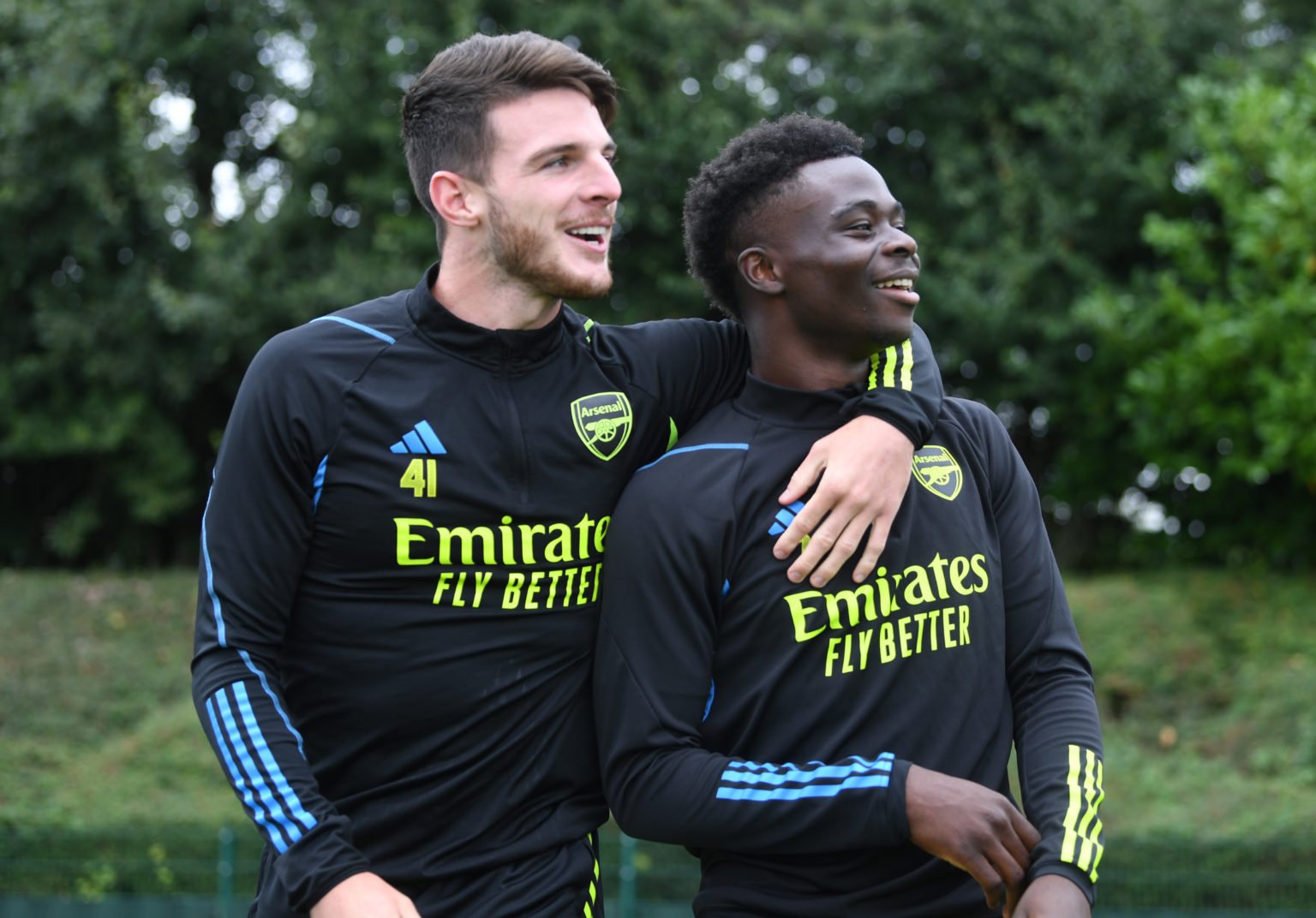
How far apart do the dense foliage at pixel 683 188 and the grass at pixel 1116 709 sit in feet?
3.54

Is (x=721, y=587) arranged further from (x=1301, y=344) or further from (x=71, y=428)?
(x=71, y=428)

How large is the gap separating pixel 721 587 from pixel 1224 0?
14134 millimetres

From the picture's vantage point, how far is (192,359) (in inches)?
609

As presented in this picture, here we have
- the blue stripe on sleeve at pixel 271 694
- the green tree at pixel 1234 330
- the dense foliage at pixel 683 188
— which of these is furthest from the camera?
the dense foliage at pixel 683 188

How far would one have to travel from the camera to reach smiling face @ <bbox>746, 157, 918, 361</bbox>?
3.12m

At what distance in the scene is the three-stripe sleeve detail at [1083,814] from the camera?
9.07 feet

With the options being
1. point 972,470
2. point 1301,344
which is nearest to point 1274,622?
point 1301,344

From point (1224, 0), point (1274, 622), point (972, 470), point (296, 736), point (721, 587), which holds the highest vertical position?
point (1224, 0)

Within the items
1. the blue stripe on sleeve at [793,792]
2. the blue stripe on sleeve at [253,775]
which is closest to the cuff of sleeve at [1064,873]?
the blue stripe on sleeve at [793,792]

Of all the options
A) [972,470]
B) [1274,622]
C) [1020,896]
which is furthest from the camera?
[1274,622]

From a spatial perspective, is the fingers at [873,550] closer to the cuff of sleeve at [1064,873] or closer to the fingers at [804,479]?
the fingers at [804,479]

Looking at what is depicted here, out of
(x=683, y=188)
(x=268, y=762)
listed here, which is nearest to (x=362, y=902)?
(x=268, y=762)

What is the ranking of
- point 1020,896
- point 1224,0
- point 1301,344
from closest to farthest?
point 1020,896, point 1301,344, point 1224,0

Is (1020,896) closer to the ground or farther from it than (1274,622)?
farther from it
